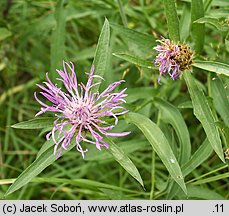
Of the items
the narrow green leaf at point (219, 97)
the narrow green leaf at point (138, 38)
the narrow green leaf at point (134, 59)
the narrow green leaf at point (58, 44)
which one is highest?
the narrow green leaf at point (58, 44)

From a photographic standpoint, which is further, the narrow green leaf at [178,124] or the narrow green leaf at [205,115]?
the narrow green leaf at [178,124]

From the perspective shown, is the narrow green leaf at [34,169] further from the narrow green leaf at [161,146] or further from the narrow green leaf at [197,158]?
the narrow green leaf at [197,158]

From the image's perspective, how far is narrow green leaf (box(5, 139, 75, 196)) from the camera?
122cm

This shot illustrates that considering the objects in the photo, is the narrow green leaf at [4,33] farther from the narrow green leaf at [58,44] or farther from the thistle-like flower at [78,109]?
the thistle-like flower at [78,109]

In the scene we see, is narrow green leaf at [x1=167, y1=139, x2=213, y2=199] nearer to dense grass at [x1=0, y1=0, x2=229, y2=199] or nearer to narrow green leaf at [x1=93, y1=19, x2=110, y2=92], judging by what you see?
dense grass at [x1=0, y1=0, x2=229, y2=199]

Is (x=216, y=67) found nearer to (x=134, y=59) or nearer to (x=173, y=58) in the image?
(x=173, y=58)

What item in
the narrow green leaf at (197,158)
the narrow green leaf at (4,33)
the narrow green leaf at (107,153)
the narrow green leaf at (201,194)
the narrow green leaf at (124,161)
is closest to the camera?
the narrow green leaf at (124,161)

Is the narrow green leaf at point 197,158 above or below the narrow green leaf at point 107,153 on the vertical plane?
below

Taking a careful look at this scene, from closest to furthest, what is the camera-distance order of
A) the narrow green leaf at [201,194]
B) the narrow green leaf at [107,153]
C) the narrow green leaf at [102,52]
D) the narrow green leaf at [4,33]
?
the narrow green leaf at [102,52]
the narrow green leaf at [201,194]
the narrow green leaf at [107,153]
the narrow green leaf at [4,33]

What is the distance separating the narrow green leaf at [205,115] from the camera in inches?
49.9

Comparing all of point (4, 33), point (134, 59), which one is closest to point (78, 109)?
point (134, 59)

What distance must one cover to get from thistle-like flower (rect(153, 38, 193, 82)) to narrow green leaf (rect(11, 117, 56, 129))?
346mm

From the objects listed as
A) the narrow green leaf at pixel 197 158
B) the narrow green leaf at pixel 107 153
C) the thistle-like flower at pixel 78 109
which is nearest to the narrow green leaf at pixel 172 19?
the thistle-like flower at pixel 78 109

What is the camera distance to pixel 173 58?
52.6 inches
